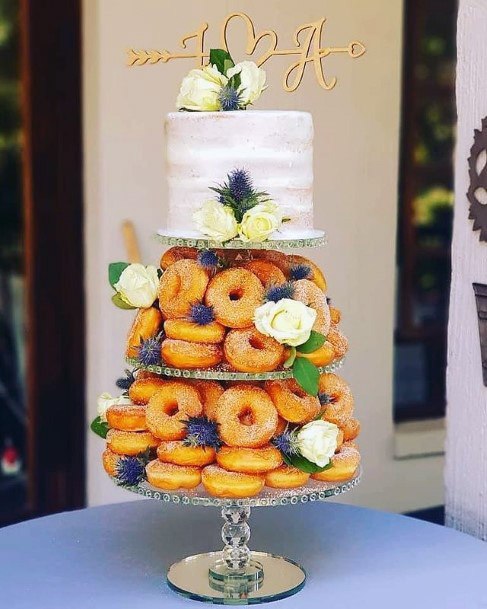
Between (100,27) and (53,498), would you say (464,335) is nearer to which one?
(100,27)

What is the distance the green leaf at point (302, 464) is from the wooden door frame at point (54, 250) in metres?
1.98

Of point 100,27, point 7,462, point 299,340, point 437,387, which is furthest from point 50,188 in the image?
point 299,340

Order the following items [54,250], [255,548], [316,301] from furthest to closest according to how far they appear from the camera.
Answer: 1. [54,250]
2. [255,548]
3. [316,301]

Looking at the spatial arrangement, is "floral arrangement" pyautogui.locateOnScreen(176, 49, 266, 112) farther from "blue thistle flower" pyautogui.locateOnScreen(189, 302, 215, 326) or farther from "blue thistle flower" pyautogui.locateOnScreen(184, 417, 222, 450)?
"blue thistle flower" pyautogui.locateOnScreen(184, 417, 222, 450)

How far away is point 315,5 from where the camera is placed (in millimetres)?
3621

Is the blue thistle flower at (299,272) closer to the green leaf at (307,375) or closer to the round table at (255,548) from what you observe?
the green leaf at (307,375)

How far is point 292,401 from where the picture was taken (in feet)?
5.88

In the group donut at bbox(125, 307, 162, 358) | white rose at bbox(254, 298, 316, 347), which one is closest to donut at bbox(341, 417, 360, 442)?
white rose at bbox(254, 298, 316, 347)

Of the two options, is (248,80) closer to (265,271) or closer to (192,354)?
(265,271)

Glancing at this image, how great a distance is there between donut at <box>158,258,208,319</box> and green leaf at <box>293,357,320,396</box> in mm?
189

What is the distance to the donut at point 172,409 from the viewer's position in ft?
5.84

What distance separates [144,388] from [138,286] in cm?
16

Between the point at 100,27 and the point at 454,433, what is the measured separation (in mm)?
1745

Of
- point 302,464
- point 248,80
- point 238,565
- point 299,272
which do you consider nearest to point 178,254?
point 299,272
